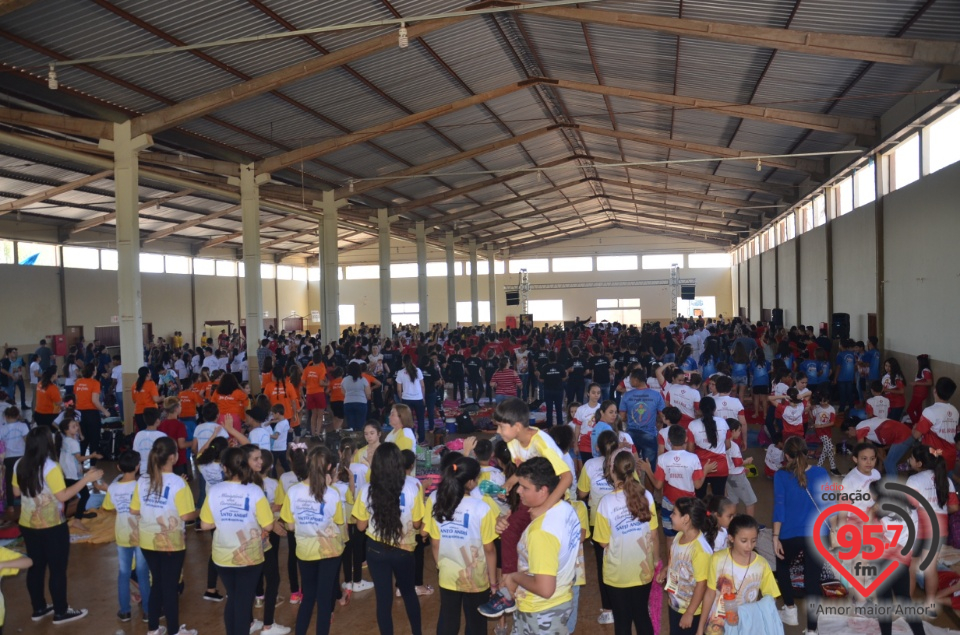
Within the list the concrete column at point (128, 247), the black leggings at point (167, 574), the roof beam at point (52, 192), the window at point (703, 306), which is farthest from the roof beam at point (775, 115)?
the window at point (703, 306)

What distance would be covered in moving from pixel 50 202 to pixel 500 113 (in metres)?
12.7

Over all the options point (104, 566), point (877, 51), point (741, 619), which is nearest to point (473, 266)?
point (877, 51)

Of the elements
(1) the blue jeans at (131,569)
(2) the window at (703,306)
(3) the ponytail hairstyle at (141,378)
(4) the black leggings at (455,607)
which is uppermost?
(2) the window at (703,306)

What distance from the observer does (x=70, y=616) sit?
16.5 feet

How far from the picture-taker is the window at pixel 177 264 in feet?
89.2

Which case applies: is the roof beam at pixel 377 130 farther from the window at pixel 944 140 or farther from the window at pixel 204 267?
the window at pixel 204 267

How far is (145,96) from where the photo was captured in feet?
34.9

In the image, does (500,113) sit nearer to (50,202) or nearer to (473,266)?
(50,202)

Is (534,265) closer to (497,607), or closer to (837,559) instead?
(837,559)

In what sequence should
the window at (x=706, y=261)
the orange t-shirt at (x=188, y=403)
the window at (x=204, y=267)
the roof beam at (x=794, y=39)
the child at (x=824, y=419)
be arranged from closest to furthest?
the child at (x=824, y=419)
the roof beam at (x=794, y=39)
the orange t-shirt at (x=188, y=403)
the window at (x=204, y=267)
the window at (x=706, y=261)

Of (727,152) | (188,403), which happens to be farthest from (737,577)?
(727,152)

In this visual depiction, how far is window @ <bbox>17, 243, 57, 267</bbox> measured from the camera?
67.7ft

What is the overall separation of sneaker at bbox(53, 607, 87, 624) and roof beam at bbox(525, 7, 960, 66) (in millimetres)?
7332

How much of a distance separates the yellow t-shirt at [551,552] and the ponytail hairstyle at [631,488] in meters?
0.60
